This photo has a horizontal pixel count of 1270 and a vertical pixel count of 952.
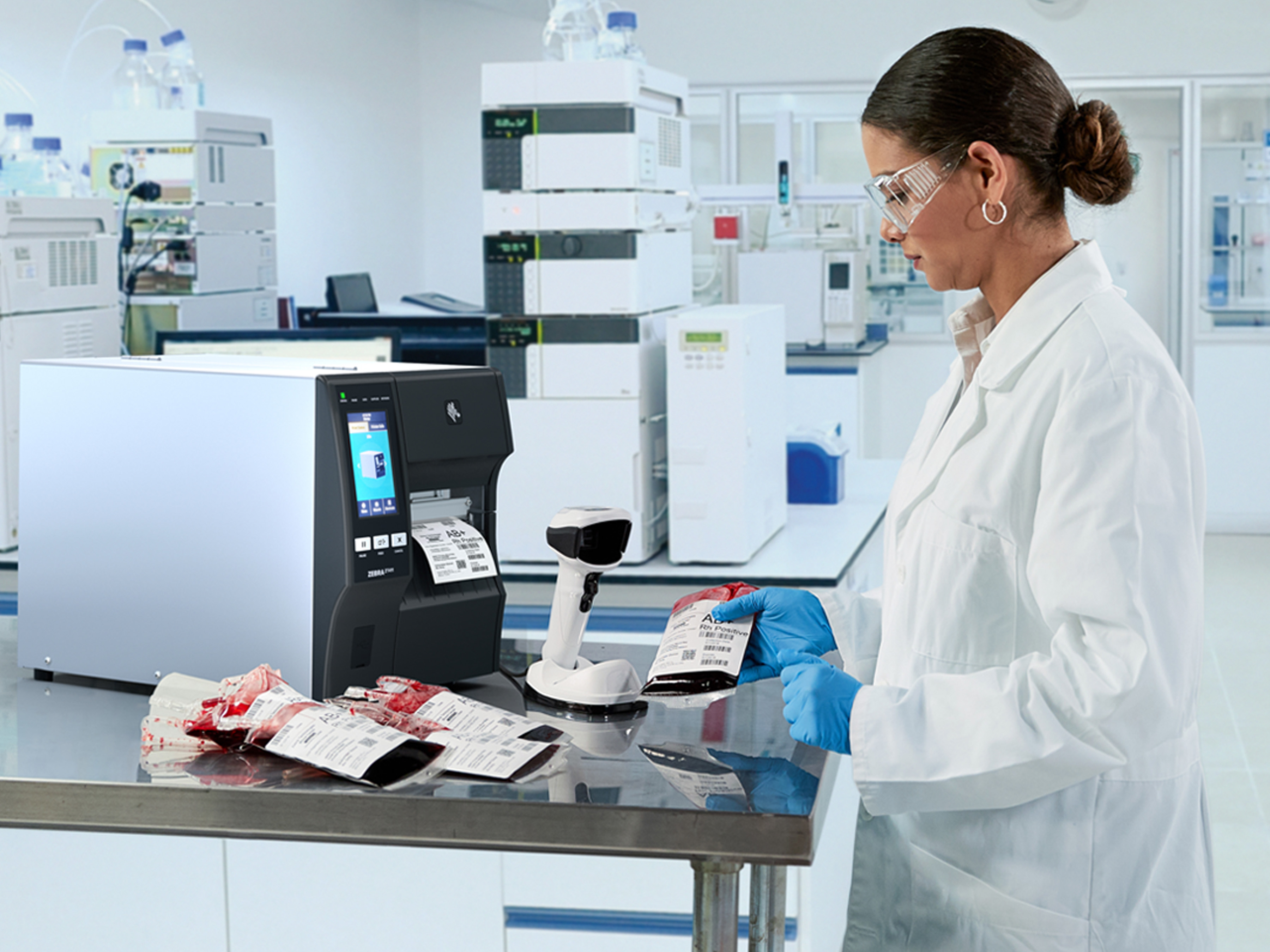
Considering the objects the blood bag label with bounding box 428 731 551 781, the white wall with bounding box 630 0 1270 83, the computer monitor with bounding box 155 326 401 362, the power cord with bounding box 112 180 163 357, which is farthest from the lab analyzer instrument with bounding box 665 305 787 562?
the white wall with bounding box 630 0 1270 83

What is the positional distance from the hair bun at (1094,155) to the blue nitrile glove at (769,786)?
589mm

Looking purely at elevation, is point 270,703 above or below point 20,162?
below

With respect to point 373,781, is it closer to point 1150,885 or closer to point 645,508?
point 1150,885

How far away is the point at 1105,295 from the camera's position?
50.0 inches

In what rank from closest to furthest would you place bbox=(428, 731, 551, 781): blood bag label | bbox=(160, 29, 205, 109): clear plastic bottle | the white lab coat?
1. the white lab coat
2. bbox=(428, 731, 551, 781): blood bag label
3. bbox=(160, 29, 205, 109): clear plastic bottle

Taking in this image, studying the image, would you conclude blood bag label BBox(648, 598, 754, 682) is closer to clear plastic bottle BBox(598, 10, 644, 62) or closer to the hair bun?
the hair bun

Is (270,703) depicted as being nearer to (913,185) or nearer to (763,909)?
(763,909)

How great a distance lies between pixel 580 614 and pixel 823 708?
368mm

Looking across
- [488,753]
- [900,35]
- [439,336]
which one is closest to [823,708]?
[488,753]

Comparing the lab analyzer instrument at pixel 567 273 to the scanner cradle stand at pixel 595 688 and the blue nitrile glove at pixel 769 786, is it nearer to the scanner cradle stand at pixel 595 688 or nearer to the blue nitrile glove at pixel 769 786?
the scanner cradle stand at pixel 595 688

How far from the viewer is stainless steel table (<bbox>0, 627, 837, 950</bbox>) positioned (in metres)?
1.16

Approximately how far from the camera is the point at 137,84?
4754 millimetres

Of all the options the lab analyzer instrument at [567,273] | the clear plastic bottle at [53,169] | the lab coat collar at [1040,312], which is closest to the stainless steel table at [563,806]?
the lab coat collar at [1040,312]

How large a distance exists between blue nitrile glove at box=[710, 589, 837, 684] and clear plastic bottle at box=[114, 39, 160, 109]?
3551 millimetres
